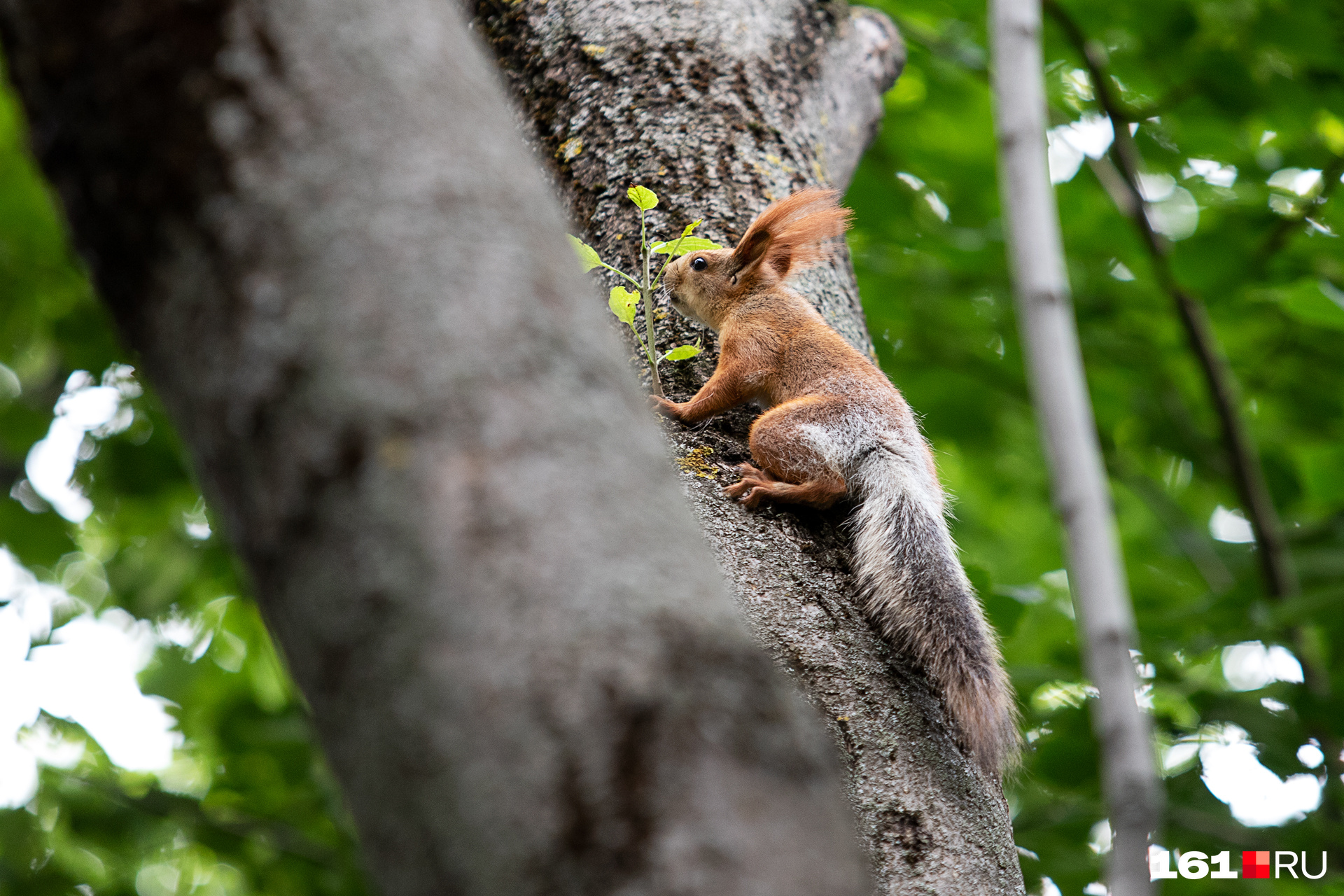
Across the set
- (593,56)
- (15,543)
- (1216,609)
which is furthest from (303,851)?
(1216,609)

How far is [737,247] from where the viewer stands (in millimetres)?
2557

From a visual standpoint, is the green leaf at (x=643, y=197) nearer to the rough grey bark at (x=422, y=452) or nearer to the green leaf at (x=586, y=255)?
the green leaf at (x=586, y=255)

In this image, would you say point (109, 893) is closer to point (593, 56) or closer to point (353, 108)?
point (593, 56)

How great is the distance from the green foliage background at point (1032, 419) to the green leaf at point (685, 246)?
1.21 meters

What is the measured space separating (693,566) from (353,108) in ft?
1.45

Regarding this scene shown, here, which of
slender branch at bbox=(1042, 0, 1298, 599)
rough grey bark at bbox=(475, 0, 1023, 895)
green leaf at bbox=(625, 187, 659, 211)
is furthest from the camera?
slender branch at bbox=(1042, 0, 1298, 599)

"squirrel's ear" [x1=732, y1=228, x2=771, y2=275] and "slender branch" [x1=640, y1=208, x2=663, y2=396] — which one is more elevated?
"squirrel's ear" [x1=732, y1=228, x2=771, y2=275]

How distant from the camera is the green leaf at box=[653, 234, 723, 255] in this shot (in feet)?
6.37

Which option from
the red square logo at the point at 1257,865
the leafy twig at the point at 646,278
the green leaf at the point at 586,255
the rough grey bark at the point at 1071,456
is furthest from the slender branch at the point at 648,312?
the red square logo at the point at 1257,865

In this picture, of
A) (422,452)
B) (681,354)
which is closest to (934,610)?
(681,354)

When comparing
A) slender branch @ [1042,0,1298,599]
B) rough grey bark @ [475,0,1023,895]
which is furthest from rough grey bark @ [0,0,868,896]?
slender branch @ [1042,0,1298,599]

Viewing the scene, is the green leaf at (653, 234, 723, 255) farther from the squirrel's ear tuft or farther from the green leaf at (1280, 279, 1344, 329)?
the green leaf at (1280, 279, 1344, 329)

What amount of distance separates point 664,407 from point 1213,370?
9.29 ft

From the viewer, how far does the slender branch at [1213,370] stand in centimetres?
372
